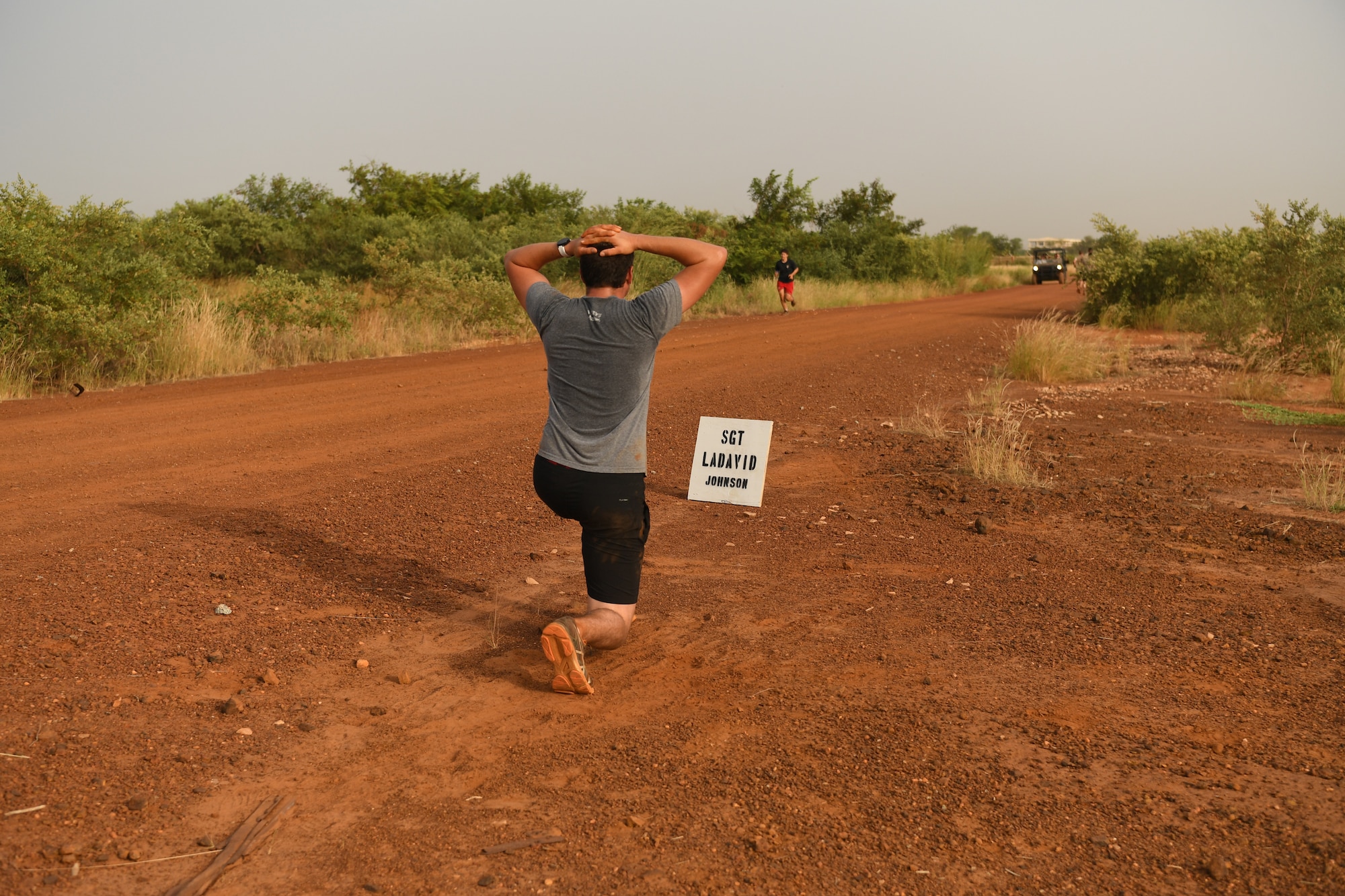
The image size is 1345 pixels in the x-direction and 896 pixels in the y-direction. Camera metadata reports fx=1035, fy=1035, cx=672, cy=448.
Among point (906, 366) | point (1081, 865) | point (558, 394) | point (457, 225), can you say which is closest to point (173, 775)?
point (558, 394)

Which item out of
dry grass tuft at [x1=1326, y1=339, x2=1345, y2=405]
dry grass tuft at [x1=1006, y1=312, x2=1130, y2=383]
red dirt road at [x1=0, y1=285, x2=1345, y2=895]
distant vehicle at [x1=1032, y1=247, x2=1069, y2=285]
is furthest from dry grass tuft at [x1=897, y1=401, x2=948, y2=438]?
distant vehicle at [x1=1032, y1=247, x2=1069, y2=285]

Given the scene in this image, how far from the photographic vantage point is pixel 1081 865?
291 centimetres

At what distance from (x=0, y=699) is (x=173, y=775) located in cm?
99

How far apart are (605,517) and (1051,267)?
50.5 meters

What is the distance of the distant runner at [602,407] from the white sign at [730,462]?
6.68 feet

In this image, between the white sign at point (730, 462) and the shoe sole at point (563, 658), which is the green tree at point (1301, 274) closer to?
the white sign at point (730, 462)

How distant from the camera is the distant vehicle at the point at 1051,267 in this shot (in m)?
49.8

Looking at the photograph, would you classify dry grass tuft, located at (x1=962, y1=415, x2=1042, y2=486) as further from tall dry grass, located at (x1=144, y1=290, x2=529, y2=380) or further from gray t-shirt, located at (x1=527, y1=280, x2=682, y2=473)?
tall dry grass, located at (x1=144, y1=290, x2=529, y2=380)

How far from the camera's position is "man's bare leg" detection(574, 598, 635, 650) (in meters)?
4.12

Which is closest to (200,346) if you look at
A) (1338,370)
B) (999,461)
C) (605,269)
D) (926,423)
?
(926,423)

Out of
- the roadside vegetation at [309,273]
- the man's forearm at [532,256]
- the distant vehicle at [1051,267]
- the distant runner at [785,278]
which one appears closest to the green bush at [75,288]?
the roadside vegetation at [309,273]

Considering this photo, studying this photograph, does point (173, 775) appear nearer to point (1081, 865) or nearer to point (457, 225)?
point (1081, 865)

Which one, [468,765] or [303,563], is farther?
[303,563]

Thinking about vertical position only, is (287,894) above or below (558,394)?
below
